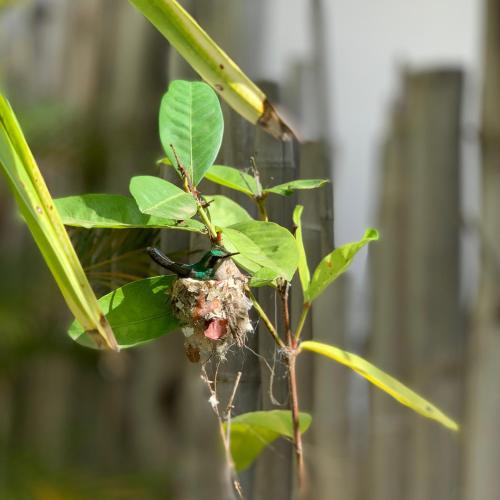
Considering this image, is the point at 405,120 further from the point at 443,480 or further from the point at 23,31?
the point at 23,31

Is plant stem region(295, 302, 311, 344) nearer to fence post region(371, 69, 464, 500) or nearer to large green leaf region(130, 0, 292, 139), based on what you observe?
large green leaf region(130, 0, 292, 139)

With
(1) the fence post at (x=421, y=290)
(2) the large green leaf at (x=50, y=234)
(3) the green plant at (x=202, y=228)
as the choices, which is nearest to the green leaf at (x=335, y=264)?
(3) the green plant at (x=202, y=228)

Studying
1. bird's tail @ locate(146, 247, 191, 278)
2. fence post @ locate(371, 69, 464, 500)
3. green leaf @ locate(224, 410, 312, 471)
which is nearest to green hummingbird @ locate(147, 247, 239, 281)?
bird's tail @ locate(146, 247, 191, 278)

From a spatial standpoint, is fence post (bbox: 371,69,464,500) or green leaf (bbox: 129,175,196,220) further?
fence post (bbox: 371,69,464,500)

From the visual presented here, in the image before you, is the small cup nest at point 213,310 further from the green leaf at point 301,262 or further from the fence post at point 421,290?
the fence post at point 421,290

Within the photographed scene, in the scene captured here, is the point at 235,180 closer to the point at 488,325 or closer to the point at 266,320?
the point at 266,320

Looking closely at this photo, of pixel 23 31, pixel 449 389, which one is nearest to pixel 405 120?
pixel 449 389
